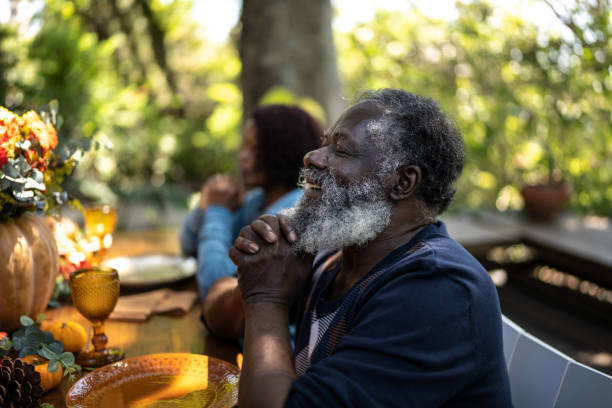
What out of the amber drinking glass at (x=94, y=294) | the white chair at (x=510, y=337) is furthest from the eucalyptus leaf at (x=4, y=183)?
the white chair at (x=510, y=337)

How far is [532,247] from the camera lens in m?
4.78

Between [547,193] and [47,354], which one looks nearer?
[47,354]

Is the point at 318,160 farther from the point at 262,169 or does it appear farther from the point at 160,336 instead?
the point at 262,169

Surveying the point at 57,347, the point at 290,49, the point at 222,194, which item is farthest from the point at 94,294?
the point at 290,49

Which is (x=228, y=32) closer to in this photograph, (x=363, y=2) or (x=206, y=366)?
(x=363, y=2)

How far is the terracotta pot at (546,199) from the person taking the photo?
4.97 metres

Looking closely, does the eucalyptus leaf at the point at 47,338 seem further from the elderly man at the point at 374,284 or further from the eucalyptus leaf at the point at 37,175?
the elderly man at the point at 374,284

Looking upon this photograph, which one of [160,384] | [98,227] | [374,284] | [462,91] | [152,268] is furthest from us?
[462,91]

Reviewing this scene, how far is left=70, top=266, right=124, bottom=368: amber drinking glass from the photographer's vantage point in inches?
48.3

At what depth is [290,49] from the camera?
4.93m

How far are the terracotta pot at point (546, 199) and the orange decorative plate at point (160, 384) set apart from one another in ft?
14.6

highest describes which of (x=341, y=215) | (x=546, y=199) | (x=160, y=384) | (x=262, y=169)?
(x=341, y=215)

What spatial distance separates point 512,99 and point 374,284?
4523 millimetres

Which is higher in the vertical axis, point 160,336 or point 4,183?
point 4,183
